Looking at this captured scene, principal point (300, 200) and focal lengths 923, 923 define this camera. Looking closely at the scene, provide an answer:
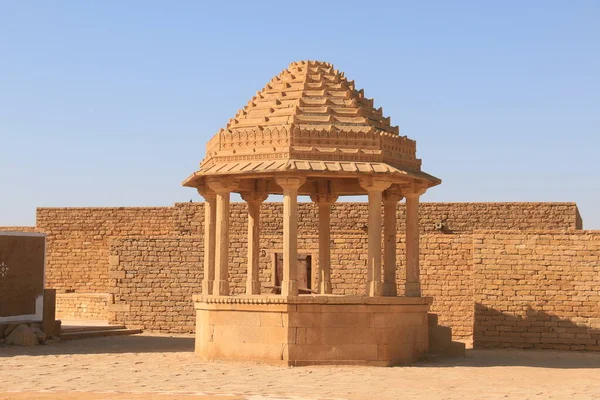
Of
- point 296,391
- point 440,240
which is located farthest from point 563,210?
point 296,391

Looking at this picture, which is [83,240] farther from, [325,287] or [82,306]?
[325,287]

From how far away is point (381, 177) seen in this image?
1537cm

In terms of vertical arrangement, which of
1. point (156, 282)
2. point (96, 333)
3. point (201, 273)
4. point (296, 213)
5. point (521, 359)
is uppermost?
point (296, 213)

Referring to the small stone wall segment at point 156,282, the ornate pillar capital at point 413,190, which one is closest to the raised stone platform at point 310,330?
the ornate pillar capital at point 413,190

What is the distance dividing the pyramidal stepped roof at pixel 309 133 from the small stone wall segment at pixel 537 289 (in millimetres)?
4707

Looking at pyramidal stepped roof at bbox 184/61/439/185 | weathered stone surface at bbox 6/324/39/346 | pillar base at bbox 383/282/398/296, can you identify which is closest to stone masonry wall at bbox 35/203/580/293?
pillar base at bbox 383/282/398/296

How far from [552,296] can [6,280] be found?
38.7 ft

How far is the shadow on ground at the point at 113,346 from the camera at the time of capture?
58.7ft

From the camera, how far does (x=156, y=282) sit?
23.7 meters

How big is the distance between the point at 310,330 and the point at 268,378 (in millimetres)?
1612

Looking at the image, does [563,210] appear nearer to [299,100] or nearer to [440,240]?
[440,240]

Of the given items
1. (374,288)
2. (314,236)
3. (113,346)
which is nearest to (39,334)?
(113,346)

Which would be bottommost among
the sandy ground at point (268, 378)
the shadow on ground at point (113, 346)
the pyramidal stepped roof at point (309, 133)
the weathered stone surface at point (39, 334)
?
the sandy ground at point (268, 378)

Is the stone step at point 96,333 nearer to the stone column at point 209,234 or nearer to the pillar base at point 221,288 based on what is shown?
the stone column at point 209,234
